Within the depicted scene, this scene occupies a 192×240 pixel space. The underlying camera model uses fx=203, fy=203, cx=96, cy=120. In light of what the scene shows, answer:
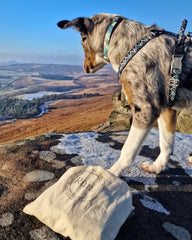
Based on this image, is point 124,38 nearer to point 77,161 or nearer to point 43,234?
point 77,161

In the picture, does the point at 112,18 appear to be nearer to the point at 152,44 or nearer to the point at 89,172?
the point at 152,44

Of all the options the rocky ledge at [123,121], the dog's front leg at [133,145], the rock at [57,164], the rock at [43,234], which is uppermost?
the dog's front leg at [133,145]

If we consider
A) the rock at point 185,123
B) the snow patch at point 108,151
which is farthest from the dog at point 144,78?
the rock at point 185,123

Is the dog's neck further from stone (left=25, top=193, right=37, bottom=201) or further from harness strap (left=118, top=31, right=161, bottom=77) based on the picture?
stone (left=25, top=193, right=37, bottom=201)

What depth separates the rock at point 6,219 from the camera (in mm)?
2309

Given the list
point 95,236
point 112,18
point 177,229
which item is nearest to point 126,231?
point 95,236

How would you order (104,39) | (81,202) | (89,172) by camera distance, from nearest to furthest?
(81,202) → (89,172) → (104,39)

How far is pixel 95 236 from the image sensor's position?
198 cm

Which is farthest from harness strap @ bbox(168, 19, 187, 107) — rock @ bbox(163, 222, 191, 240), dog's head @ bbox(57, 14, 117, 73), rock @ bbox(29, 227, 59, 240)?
rock @ bbox(29, 227, 59, 240)

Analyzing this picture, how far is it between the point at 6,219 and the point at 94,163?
6.19 feet

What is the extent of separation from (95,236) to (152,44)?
2.72m

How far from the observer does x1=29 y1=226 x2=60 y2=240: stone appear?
2.15 metres

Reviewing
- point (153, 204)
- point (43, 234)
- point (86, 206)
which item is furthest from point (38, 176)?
point (153, 204)

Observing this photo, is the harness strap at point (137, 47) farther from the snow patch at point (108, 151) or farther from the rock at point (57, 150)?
the rock at point (57, 150)
